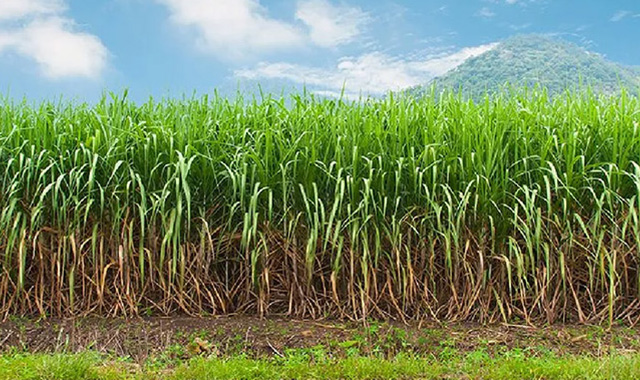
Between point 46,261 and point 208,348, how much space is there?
3.83 feet

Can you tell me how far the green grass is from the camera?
8.02ft

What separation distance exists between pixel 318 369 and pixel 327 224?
0.91 meters

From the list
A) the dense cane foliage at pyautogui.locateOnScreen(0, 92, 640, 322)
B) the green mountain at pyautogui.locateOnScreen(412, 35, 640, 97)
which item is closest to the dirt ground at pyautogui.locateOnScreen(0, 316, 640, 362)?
the dense cane foliage at pyautogui.locateOnScreen(0, 92, 640, 322)

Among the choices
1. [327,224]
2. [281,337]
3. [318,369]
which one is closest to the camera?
[318,369]

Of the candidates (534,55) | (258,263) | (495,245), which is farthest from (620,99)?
(534,55)

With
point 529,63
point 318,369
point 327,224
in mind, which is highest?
point 529,63

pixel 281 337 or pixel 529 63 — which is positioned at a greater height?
pixel 529 63

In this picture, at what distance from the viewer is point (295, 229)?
3.28 meters

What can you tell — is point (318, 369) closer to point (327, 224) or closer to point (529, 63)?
point (327, 224)

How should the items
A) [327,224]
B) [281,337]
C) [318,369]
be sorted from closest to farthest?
[318,369] < [281,337] < [327,224]

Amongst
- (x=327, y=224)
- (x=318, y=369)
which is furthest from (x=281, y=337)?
(x=327, y=224)

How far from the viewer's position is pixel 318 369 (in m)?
2.58

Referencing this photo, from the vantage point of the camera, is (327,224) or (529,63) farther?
(529,63)

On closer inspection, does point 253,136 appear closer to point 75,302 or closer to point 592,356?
point 75,302
